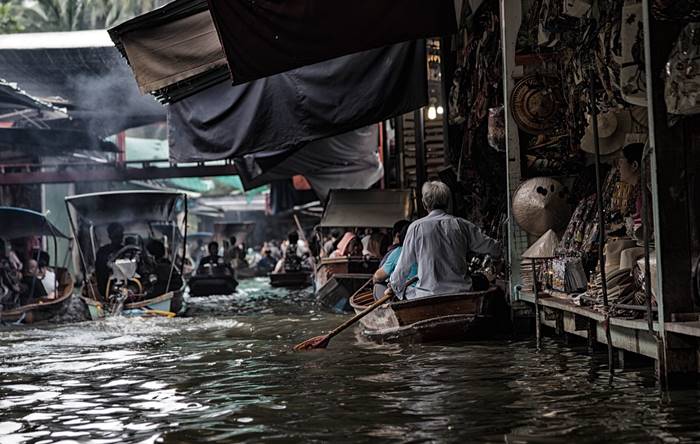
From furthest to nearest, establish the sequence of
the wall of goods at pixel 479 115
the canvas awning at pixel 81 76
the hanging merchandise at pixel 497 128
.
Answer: the canvas awning at pixel 81 76
the wall of goods at pixel 479 115
the hanging merchandise at pixel 497 128

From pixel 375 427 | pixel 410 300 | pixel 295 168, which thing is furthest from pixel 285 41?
pixel 295 168

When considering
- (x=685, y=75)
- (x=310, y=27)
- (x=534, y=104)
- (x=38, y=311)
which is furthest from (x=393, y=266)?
(x=38, y=311)

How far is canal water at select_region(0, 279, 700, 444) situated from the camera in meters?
5.16

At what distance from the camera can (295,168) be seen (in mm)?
19828

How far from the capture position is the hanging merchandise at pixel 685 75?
5422mm

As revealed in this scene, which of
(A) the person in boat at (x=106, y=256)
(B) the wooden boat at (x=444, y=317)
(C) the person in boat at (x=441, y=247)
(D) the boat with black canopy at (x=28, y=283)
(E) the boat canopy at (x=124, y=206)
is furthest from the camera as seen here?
(E) the boat canopy at (x=124, y=206)

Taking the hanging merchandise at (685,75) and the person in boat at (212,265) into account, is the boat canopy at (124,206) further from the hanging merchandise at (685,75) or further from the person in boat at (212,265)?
the hanging merchandise at (685,75)

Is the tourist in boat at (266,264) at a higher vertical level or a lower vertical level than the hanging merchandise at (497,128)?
lower

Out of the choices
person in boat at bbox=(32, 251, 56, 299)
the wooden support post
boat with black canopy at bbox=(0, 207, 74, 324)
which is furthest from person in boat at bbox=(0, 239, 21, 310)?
the wooden support post

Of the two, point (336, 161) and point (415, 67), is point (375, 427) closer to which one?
point (415, 67)

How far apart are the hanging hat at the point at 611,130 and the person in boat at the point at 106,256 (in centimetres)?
1029

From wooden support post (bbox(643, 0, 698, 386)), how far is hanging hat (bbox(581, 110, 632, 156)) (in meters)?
A: 2.30

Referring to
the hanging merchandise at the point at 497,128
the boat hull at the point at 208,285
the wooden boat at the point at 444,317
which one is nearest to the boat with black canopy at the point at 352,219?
the boat hull at the point at 208,285

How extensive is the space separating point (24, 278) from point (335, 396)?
12.9 meters
